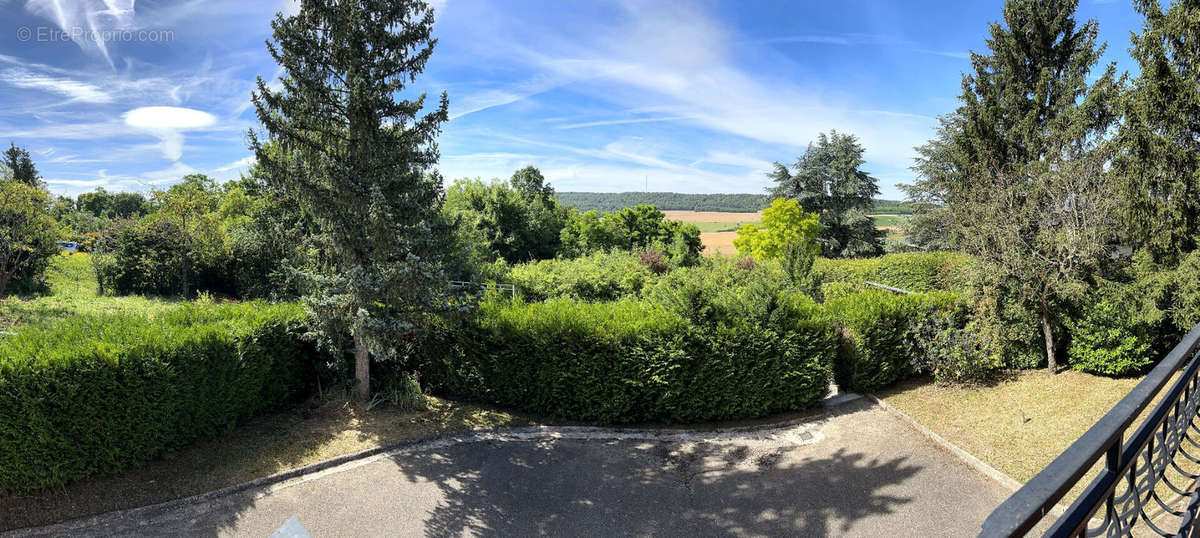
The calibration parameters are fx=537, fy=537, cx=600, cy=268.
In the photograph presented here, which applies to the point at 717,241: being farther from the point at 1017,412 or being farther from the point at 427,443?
the point at 427,443

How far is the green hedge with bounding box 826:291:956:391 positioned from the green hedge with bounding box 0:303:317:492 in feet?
29.7

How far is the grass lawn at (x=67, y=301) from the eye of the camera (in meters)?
15.8

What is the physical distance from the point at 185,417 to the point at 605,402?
5.29m

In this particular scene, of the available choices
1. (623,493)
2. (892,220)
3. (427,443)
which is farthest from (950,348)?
(892,220)

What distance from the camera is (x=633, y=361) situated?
7.84 meters

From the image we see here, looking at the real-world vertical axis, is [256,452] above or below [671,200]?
below

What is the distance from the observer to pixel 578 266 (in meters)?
21.6

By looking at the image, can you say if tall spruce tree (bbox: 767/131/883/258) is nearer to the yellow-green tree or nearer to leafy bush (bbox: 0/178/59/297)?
the yellow-green tree

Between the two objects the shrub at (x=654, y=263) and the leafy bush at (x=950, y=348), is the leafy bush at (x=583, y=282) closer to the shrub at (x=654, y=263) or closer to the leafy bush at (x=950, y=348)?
the shrub at (x=654, y=263)

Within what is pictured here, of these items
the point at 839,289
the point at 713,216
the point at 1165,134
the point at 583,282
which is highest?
the point at 713,216

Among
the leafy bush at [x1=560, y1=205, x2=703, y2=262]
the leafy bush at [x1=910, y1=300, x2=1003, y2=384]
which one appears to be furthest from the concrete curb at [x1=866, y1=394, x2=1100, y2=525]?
the leafy bush at [x1=560, y1=205, x2=703, y2=262]

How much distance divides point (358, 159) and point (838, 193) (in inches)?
1320

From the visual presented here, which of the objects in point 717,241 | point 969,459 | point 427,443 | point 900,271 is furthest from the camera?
point 717,241

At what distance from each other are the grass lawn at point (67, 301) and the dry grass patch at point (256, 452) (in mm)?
8677
